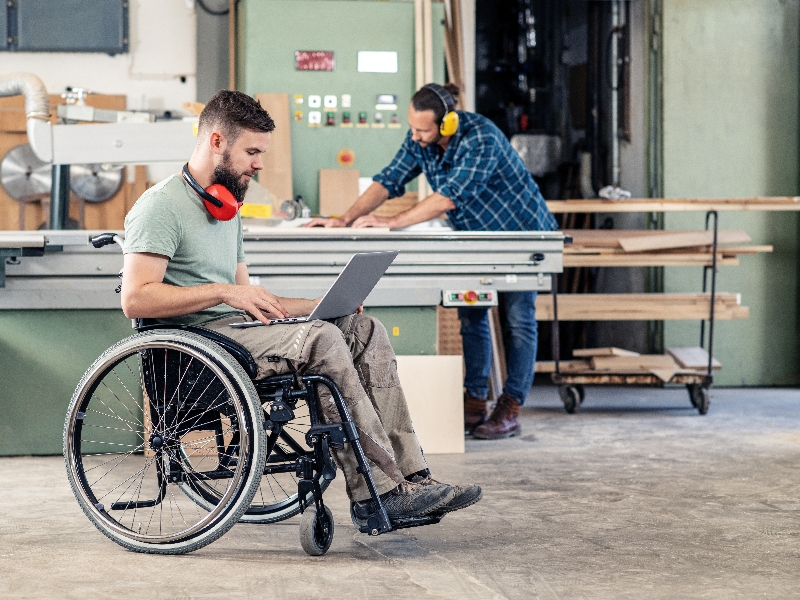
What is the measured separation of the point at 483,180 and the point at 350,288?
6.21 ft

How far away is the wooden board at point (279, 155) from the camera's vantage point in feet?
17.6

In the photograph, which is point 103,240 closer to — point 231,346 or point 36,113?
point 231,346

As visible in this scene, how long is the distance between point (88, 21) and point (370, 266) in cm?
405

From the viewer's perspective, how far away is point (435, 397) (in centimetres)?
404

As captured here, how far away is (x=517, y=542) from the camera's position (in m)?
2.63

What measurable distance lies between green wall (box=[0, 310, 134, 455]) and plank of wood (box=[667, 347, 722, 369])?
9.34 feet

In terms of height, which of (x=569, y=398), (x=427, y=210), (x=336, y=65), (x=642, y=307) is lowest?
(x=569, y=398)

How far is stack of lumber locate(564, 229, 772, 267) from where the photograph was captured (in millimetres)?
5586

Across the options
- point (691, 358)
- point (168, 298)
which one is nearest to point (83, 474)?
point (168, 298)

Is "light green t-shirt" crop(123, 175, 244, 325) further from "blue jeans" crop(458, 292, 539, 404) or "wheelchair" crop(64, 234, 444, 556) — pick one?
"blue jeans" crop(458, 292, 539, 404)

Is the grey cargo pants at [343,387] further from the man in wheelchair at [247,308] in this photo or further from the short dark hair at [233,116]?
the short dark hair at [233,116]

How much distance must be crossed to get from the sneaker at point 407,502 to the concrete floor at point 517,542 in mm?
117

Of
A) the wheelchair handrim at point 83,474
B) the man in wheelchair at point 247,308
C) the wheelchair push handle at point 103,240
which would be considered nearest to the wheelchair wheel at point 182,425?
the wheelchair handrim at point 83,474

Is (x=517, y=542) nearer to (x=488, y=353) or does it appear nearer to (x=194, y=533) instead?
(x=194, y=533)
